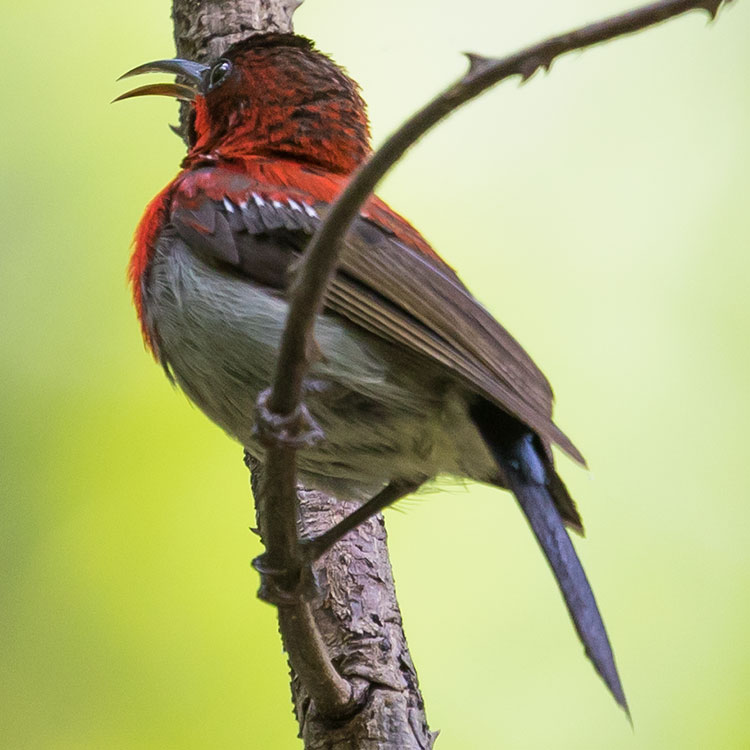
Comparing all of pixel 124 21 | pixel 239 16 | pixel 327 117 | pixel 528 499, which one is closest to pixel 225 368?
pixel 528 499

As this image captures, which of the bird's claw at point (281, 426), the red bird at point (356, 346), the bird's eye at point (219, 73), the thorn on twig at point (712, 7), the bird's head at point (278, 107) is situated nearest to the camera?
the thorn on twig at point (712, 7)

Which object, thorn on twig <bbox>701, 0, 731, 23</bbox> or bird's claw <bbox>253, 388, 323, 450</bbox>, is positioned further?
bird's claw <bbox>253, 388, 323, 450</bbox>

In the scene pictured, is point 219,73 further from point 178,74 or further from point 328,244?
point 328,244

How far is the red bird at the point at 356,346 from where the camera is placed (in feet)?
9.40

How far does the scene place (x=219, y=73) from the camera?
13.0 feet

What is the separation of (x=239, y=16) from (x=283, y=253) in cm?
173

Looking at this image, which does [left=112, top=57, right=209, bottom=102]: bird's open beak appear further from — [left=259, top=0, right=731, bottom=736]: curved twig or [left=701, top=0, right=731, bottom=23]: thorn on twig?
[left=701, top=0, right=731, bottom=23]: thorn on twig

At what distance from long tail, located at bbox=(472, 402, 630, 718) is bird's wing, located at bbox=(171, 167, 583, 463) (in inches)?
4.4

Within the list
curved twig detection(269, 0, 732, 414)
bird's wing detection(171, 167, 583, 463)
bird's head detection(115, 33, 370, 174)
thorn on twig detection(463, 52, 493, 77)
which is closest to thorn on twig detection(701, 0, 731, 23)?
curved twig detection(269, 0, 732, 414)

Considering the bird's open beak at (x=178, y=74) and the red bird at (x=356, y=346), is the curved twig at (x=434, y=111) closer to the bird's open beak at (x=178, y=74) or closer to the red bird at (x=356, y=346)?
the red bird at (x=356, y=346)

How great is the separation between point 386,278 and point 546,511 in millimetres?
725

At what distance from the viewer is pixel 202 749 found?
13.8ft

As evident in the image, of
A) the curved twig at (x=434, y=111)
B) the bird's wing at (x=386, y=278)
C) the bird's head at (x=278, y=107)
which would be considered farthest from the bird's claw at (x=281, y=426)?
the bird's head at (x=278, y=107)

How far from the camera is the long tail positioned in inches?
95.6
